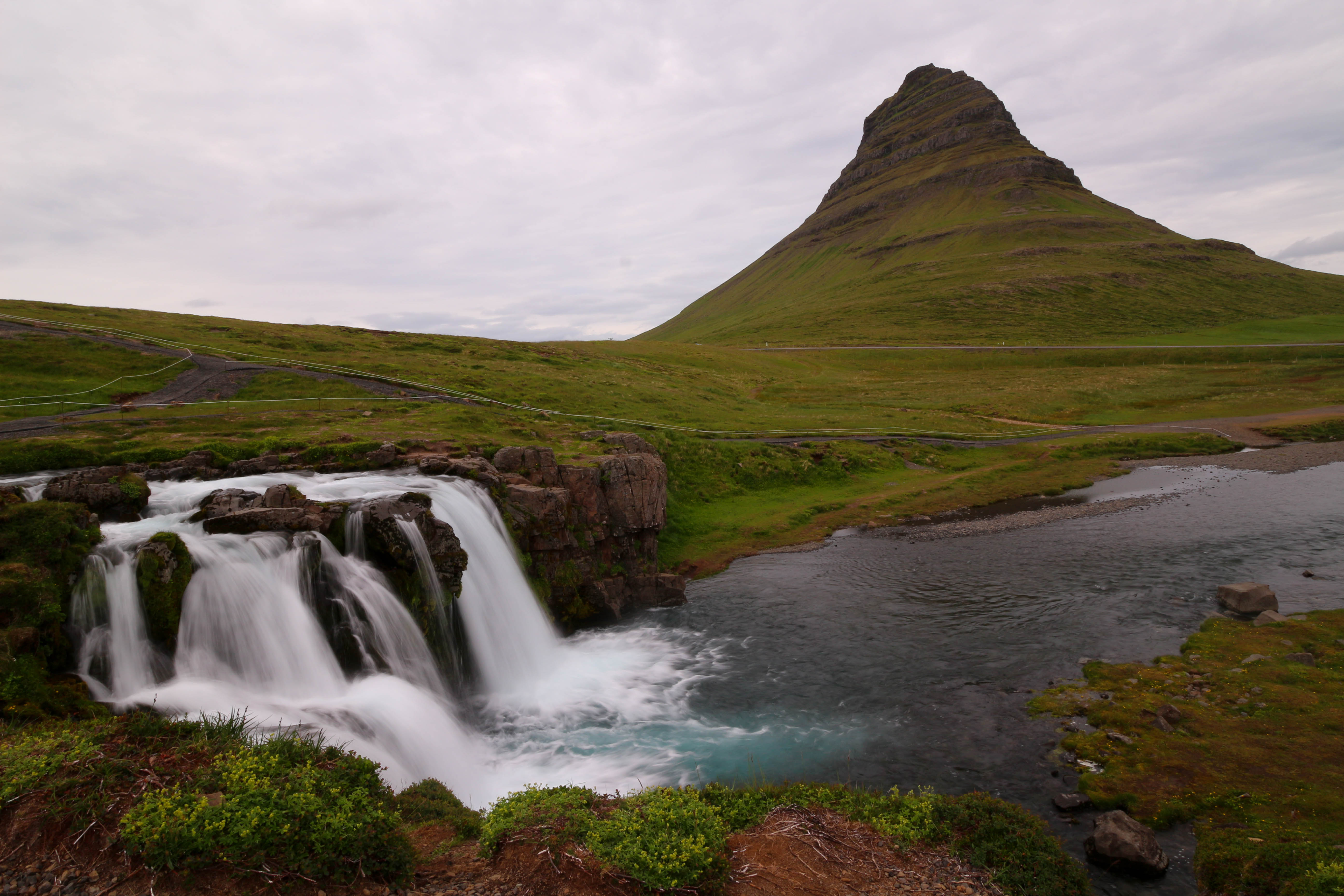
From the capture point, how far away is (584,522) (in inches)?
1387

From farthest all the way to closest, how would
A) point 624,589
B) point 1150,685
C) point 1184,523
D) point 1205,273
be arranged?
point 1205,273, point 1184,523, point 624,589, point 1150,685

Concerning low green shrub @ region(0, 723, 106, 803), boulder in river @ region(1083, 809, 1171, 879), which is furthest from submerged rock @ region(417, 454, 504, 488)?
boulder in river @ region(1083, 809, 1171, 879)

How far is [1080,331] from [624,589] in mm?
152425

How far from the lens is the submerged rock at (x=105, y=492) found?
22516 mm

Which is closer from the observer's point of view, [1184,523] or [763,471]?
[1184,523]

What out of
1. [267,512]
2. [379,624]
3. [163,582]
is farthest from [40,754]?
[267,512]

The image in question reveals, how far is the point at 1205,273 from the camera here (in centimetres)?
18350

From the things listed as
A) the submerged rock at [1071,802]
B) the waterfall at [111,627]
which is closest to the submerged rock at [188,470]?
the waterfall at [111,627]

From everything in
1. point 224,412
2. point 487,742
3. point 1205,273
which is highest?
point 1205,273

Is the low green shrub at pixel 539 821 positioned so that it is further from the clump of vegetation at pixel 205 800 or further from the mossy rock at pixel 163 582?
the mossy rock at pixel 163 582

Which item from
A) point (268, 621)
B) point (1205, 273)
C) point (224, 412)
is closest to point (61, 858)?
point (268, 621)

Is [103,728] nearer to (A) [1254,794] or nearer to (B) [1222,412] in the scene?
(A) [1254,794]

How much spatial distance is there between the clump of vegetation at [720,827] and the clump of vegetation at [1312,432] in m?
78.0

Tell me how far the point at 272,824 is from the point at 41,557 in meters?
14.1
